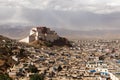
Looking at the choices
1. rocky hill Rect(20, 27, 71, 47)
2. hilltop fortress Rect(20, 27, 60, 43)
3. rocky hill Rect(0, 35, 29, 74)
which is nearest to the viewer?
rocky hill Rect(0, 35, 29, 74)

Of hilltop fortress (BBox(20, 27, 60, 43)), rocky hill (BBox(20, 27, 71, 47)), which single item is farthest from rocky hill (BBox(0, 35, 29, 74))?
hilltop fortress (BBox(20, 27, 60, 43))

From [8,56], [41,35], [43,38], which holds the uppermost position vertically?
[41,35]

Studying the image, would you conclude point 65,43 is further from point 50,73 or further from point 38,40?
point 50,73

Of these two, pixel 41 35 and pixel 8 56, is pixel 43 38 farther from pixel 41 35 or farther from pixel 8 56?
pixel 8 56

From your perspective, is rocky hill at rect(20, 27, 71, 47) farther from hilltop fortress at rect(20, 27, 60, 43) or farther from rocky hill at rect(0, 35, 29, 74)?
rocky hill at rect(0, 35, 29, 74)

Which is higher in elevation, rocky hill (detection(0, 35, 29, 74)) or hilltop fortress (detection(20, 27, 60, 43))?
hilltop fortress (detection(20, 27, 60, 43))

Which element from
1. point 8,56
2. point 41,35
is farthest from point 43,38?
point 8,56

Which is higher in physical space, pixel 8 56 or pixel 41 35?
pixel 41 35

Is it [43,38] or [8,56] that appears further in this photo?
[43,38]

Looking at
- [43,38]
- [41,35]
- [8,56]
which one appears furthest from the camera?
[41,35]

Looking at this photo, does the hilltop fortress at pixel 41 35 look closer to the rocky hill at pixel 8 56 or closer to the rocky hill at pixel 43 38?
the rocky hill at pixel 43 38

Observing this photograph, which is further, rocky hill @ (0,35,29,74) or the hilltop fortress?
the hilltop fortress

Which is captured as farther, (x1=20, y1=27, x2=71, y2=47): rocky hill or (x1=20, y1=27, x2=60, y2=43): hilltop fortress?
(x1=20, y1=27, x2=60, y2=43): hilltop fortress

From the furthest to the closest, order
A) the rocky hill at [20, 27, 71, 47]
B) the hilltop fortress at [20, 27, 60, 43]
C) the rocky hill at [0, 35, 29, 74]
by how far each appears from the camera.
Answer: the hilltop fortress at [20, 27, 60, 43] < the rocky hill at [20, 27, 71, 47] < the rocky hill at [0, 35, 29, 74]
